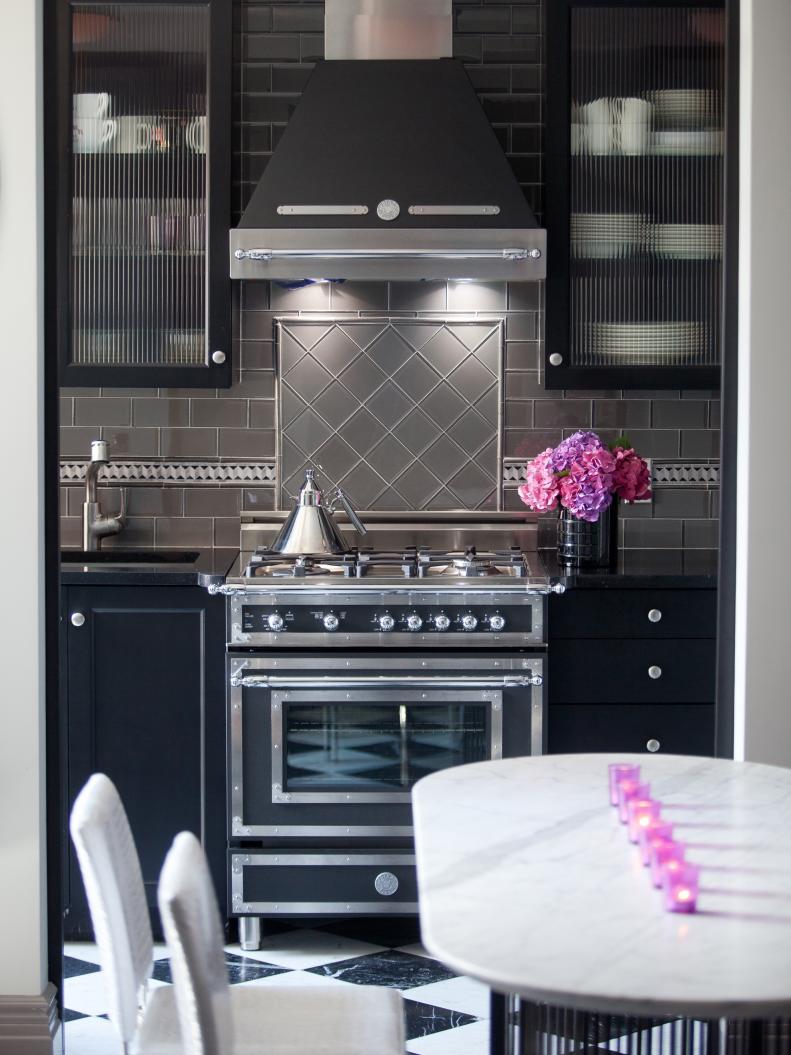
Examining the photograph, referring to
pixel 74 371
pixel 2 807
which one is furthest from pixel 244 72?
pixel 2 807

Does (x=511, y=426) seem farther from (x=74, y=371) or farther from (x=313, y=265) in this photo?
(x=74, y=371)

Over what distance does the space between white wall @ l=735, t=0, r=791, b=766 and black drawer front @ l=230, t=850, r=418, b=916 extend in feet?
3.38

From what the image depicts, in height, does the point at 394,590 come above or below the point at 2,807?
above

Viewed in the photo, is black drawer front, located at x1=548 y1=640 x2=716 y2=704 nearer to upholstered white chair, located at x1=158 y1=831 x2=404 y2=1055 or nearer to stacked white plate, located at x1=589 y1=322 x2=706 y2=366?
stacked white plate, located at x1=589 y1=322 x2=706 y2=366

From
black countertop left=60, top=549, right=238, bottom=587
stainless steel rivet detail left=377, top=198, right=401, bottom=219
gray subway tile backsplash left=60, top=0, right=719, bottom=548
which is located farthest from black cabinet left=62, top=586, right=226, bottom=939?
stainless steel rivet detail left=377, top=198, right=401, bottom=219

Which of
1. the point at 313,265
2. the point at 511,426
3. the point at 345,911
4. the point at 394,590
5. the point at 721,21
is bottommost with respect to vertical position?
the point at 345,911

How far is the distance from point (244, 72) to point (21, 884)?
243 centimetres

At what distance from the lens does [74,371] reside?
3.72m

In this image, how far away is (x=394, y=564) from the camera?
3650mm

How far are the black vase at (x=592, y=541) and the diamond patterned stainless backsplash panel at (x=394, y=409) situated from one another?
1.27 feet

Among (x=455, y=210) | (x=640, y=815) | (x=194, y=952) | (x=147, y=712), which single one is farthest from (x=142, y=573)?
(x=194, y=952)

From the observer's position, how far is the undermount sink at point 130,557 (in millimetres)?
3717

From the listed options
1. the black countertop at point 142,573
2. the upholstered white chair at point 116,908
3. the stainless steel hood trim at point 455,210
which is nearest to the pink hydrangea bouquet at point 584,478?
the stainless steel hood trim at point 455,210

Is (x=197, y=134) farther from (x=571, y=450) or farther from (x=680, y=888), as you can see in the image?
(x=680, y=888)
